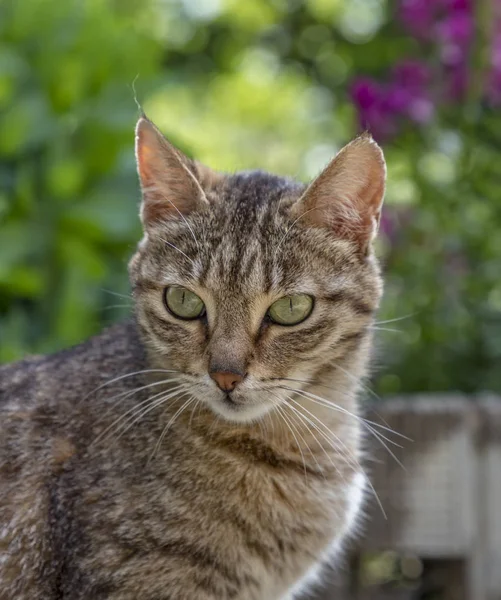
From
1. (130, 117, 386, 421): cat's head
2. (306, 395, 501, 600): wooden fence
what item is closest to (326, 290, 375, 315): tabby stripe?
(130, 117, 386, 421): cat's head

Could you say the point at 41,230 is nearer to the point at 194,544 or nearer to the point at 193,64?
the point at 194,544

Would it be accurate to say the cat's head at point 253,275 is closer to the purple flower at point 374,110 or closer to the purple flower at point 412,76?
the purple flower at point 374,110

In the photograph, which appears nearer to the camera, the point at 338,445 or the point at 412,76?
the point at 338,445

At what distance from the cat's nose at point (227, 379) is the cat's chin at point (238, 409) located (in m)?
0.05

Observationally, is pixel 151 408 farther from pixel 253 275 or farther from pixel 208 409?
pixel 253 275

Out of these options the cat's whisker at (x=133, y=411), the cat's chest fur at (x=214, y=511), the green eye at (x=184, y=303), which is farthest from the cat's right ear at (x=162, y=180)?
the cat's chest fur at (x=214, y=511)

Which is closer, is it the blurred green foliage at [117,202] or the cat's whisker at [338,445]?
the cat's whisker at [338,445]

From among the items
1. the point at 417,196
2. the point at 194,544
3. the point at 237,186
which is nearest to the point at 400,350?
the point at 417,196

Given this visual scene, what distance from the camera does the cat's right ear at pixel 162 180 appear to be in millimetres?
2398

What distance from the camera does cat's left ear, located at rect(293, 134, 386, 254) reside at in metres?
2.32

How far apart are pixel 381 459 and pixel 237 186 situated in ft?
4.74

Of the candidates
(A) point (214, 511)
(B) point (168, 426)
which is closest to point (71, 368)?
(B) point (168, 426)

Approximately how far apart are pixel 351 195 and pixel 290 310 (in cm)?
35

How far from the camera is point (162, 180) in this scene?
249cm
